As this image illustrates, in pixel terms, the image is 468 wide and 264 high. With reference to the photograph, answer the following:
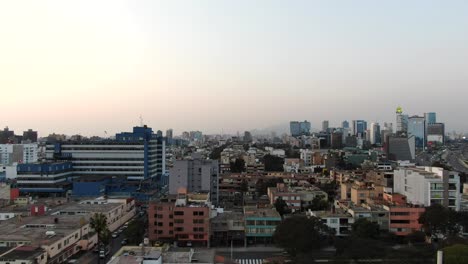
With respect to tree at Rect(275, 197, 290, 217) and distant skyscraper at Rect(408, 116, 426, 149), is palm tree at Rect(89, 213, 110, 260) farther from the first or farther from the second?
distant skyscraper at Rect(408, 116, 426, 149)

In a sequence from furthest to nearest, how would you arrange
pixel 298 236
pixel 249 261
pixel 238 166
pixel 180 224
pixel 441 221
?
pixel 238 166 < pixel 180 224 < pixel 441 221 < pixel 249 261 < pixel 298 236

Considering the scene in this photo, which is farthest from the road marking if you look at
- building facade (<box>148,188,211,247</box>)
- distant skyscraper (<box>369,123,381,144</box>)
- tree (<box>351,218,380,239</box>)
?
distant skyscraper (<box>369,123,381,144</box>)

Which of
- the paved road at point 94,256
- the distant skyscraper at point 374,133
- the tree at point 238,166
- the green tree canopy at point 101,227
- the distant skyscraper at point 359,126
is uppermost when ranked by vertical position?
the distant skyscraper at point 359,126

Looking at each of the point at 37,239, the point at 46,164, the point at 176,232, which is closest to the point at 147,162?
the point at 46,164

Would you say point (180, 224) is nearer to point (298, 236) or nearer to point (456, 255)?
point (298, 236)

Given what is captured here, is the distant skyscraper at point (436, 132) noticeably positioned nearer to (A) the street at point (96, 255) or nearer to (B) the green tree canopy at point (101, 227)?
(A) the street at point (96, 255)

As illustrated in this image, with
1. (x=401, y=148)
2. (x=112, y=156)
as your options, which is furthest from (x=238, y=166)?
(x=401, y=148)

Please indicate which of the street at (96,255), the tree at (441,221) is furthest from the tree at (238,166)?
the tree at (441,221)
